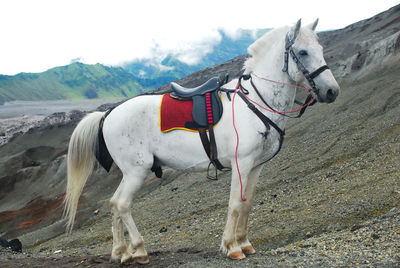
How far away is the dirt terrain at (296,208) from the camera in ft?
18.8

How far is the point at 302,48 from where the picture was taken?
5.04 metres

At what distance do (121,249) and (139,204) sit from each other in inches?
446

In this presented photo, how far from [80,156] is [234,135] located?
3.09 meters

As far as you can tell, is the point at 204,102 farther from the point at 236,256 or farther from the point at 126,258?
the point at 126,258

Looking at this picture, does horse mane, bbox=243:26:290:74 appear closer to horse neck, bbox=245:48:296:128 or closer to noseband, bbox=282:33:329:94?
horse neck, bbox=245:48:296:128

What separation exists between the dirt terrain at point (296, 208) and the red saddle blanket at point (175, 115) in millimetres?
2340

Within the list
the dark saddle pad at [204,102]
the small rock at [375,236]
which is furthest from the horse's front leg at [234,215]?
the small rock at [375,236]

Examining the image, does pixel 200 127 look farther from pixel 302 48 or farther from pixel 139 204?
pixel 139 204

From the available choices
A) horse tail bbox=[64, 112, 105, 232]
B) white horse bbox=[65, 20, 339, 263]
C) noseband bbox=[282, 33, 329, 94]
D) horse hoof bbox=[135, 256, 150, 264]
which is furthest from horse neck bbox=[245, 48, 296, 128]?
horse hoof bbox=[135, 256, 150, 264]

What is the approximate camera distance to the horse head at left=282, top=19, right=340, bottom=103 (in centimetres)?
490

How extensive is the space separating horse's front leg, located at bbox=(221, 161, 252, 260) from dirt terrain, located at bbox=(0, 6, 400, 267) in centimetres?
19

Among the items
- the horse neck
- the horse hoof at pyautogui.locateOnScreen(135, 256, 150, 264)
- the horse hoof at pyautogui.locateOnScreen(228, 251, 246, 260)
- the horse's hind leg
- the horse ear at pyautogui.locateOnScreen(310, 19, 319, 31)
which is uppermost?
the horse ear at pyautogui.locateOnScreen(310, 19, 319, 31)

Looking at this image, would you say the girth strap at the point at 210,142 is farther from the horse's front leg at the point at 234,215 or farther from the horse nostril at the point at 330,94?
the horse nostril at the point at 330,94

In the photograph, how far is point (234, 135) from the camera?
205 inches
